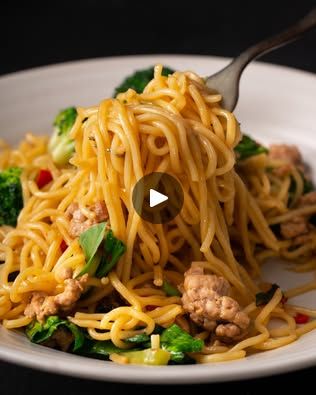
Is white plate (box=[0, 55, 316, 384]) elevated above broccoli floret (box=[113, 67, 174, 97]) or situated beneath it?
situated beneath

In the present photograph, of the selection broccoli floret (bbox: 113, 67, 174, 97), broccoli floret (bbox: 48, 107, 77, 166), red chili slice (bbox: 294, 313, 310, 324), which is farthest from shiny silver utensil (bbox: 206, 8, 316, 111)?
red chili slice (bbox: 294, 313, 310, 324)

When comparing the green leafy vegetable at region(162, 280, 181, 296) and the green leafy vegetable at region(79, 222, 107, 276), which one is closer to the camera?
the green leafy vegetable at region(79, 222, 107, 276)

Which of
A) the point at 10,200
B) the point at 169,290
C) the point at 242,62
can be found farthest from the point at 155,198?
the point at 10,200

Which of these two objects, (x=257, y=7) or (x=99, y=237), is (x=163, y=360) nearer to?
(x=99, y=237)

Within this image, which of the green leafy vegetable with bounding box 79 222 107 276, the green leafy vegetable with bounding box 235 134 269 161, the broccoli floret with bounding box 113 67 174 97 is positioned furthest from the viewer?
the broccoli floret with bounding box 113 67 174 97
